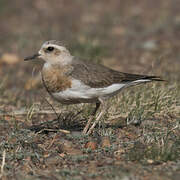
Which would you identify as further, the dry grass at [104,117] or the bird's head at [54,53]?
the bird's head at [54,53]

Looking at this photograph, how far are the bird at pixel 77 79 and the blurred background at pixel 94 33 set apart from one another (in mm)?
2175

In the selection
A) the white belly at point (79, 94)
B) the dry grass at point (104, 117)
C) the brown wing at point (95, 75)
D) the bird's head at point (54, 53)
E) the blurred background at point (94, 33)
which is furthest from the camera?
the blurred background at point (94, 33)

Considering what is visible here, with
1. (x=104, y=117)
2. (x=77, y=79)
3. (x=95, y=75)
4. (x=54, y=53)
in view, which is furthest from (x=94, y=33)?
(x=77, y=79)

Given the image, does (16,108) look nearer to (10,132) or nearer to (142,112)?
(10,132)

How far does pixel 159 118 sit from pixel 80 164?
1850 millimetres

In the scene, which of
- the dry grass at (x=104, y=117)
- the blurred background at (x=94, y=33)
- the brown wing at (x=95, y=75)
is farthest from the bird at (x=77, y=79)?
the blurred background at (x=94, y=33)

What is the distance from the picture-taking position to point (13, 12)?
1253 centimetres

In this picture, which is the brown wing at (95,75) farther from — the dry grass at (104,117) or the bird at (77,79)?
the dry grass at (104,117)

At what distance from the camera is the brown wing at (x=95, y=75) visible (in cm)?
536

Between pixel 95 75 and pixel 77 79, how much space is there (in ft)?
0.99

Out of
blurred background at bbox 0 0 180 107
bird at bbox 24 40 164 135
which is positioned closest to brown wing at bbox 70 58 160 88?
bird at bbox 24 40 164 135

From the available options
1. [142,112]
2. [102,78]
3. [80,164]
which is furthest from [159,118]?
[80,164]

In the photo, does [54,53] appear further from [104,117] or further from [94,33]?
[94,33]

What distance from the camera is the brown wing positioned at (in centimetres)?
536
